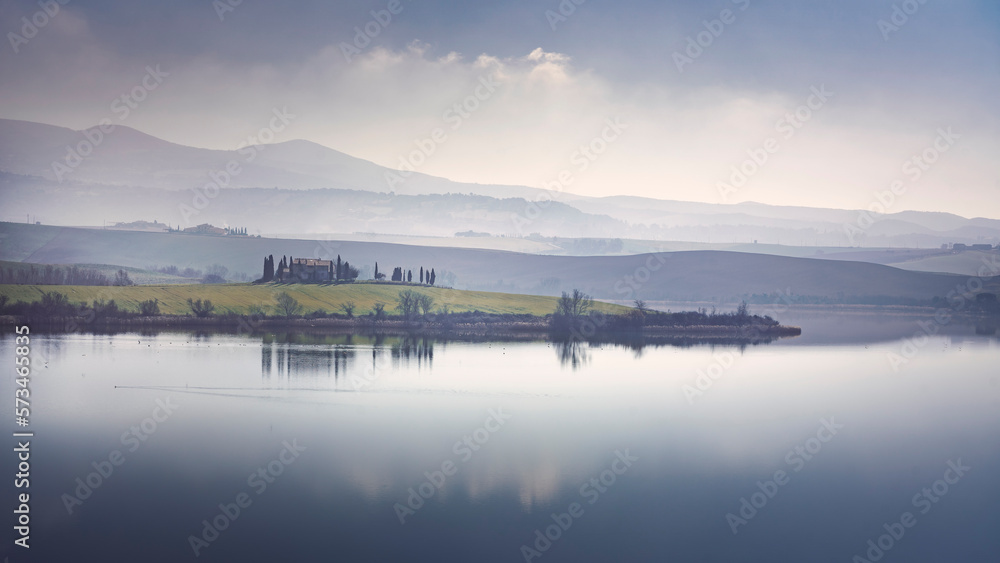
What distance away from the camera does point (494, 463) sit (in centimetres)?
4041

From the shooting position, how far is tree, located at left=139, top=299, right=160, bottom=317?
Answer: 118287 mm

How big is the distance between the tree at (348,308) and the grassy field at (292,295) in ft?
2.49

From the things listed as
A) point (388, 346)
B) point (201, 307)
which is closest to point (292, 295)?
point (201, 307)

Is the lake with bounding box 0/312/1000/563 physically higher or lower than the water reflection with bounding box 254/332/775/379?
lower

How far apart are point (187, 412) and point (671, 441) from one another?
30271 millimetres

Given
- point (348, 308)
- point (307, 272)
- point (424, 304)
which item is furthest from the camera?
point (307, 272)

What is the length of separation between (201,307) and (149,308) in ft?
24.4

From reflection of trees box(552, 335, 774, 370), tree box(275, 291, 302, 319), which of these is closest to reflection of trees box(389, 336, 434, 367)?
reflection of trees box(552, 335, 774, 370)

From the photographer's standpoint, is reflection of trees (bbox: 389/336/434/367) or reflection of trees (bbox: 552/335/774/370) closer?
reflection of trees (bbox: 389/336/434/367)

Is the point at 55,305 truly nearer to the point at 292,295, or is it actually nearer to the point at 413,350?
the point at 292,295

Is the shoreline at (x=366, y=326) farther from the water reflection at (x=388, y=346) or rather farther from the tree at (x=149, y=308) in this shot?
the water reflection at (x=388, y=346)

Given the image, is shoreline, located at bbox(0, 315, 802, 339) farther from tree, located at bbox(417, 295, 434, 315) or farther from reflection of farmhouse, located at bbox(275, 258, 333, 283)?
reflection of farmhouse, located at bbox(275, 258, 333, 283)

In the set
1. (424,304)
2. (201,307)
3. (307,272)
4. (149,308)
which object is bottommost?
(149,308)

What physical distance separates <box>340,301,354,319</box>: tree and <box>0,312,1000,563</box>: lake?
4743cm
